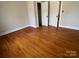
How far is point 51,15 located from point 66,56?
11.0 feet

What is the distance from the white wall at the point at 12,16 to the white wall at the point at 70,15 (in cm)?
240

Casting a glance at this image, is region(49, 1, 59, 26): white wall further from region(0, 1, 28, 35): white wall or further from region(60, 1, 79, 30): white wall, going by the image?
region(0, 1, 28, 35): white wall

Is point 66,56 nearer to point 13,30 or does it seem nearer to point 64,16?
point 64,16

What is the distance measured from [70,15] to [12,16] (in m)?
3.27

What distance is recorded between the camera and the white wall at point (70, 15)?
4198mm

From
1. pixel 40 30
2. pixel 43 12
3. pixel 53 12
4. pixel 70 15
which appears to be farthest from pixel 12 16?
pixel 70 15

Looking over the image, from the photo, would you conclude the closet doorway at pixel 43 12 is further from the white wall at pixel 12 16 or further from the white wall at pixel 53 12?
the white wall at pixel 12 16

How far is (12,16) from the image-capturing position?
448 cm

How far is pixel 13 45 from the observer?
3.19 metres

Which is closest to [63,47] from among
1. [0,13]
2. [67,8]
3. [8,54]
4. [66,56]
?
[66,56]

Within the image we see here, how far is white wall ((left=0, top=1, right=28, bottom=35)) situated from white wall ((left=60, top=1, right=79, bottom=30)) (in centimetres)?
240

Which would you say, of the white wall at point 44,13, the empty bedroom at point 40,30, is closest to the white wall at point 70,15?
the empty bedroom at point 40,30

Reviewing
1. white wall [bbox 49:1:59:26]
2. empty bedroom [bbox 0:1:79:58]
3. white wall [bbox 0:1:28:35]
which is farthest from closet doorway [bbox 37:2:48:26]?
white wall [bbox 0:1:28:35]

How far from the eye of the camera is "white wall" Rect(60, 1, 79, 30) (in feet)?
13.8
